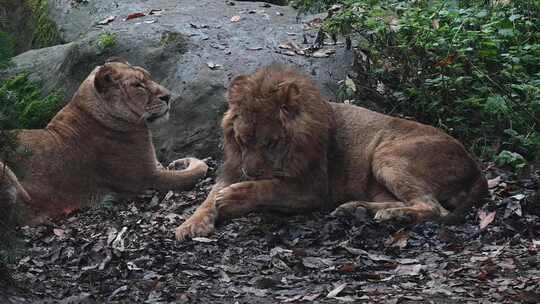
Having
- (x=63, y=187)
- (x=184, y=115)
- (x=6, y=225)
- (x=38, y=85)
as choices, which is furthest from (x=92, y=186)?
(x=6, y=225)

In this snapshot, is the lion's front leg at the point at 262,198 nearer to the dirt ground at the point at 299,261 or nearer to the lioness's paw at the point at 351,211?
the dirt ground at the point at 299,261

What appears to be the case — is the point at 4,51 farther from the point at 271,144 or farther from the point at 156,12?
the point at 156,12

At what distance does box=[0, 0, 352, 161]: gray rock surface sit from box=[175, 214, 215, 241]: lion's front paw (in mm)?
2610

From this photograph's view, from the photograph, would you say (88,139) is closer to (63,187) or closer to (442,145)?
(63,187)

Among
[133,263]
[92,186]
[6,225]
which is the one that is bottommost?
[92,186]

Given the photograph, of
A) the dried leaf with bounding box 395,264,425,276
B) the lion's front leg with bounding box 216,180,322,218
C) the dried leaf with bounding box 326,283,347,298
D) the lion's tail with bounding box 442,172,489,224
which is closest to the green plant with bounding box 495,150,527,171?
the lion's tail with bounding box 442,172,489,224

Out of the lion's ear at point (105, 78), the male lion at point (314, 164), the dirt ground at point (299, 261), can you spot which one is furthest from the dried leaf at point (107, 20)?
the male lion at point (314, 164)

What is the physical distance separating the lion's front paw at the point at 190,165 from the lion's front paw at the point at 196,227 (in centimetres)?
195

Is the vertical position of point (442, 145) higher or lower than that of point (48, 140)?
higher

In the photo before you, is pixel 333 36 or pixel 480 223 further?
pixel 333 36

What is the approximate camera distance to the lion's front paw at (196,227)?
696 centimetres

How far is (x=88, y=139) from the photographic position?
361 inches

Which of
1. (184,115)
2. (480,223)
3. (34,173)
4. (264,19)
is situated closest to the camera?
(480,223)

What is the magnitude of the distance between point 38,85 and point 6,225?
625 centimetres
